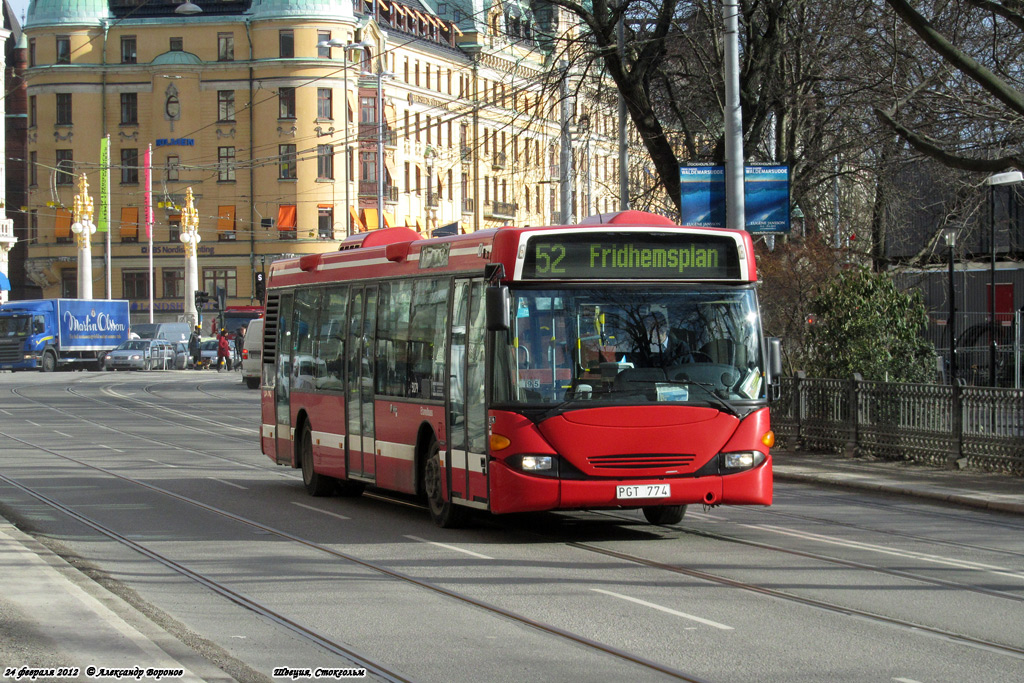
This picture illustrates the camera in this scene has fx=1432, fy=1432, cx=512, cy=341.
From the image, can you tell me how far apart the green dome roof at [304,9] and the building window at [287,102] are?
13.9 ft

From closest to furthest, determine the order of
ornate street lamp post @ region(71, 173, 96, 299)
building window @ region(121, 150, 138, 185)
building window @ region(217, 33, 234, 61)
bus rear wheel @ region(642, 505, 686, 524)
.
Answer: bus rear wheel @ region(642, 505, 686, 524), ornate street lamp post @ region(71, 173, 96, 299), building window @ region(217, 33, 234, 61), building window @ region(121, 150, 138, 185)

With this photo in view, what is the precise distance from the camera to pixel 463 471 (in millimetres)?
12547

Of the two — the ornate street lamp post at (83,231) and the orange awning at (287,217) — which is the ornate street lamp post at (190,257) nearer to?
the ornate street lamp post at (83,231)

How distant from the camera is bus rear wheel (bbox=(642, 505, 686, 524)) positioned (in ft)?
44.0

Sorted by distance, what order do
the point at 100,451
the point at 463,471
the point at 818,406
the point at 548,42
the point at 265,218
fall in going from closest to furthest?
the point at 463,471 → the point at 818,406 → the point at 100,451 → the point at 548,42 → the point at 265,218

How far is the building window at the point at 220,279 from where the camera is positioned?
83.9 m

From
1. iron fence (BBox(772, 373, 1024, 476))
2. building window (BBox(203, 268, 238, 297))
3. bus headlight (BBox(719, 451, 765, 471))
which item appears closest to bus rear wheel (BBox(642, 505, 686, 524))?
bus headlight (BBox(719, 451, 765, 471))

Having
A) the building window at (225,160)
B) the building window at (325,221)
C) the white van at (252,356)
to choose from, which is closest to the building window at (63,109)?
the building window at (225,160)

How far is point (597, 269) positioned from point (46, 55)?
261 feet

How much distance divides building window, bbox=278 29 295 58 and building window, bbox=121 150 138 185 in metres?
10.7

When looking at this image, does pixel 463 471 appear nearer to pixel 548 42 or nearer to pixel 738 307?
pixel 738 307

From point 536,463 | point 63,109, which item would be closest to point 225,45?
point 63,109

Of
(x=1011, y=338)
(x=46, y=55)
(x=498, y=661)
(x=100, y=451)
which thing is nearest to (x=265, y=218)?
(x=46, y=55)

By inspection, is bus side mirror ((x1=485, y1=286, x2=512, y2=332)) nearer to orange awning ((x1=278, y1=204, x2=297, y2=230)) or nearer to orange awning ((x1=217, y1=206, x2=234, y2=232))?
orange awning ((x1=278, y1=204, x2=297, y2=230))
